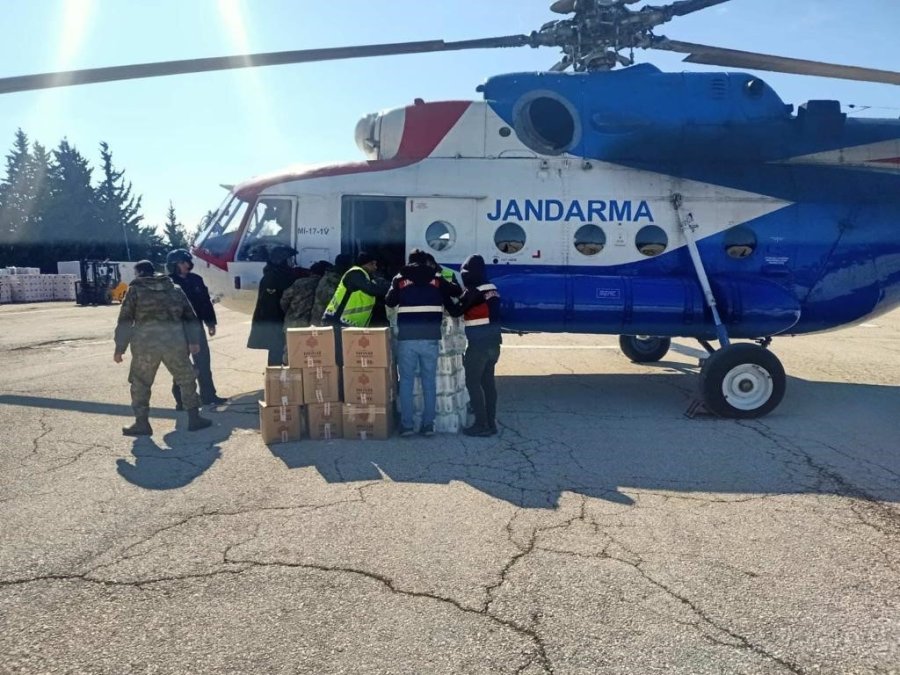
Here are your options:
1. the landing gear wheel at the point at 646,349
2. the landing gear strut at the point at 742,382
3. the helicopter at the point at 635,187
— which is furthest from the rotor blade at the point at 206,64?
the landing gear wheel at the point at 646,349

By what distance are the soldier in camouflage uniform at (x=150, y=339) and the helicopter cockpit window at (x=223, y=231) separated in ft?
6.19

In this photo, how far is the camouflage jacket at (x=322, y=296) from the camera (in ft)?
21.7

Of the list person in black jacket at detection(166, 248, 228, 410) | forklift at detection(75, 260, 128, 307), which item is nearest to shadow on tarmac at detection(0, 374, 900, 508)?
person in black jacket at detection(166, 248, 228, 410)

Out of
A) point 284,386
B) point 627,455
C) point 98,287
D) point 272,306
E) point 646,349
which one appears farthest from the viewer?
point 98,287

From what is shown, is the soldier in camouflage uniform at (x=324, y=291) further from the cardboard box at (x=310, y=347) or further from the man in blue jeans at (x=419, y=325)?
the man in blue jeans at (x=419, y=325)

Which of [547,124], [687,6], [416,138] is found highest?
[687,6]

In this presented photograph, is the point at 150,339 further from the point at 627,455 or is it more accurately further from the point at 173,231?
the point at 173,231

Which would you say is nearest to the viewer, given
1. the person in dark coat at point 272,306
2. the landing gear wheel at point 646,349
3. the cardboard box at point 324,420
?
the cardboard box at point 324,420

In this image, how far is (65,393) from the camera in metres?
7.90

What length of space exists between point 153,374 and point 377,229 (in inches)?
121

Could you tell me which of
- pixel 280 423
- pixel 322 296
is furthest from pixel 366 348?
pixel 322 296

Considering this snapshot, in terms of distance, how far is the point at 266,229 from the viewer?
7.86 meters

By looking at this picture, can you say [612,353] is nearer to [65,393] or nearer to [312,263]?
[312,263]

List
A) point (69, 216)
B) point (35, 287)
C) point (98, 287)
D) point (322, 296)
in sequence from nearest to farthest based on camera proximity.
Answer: point (322, 296)
point (98, 287)
point (35, 287)
point (69, 216)
